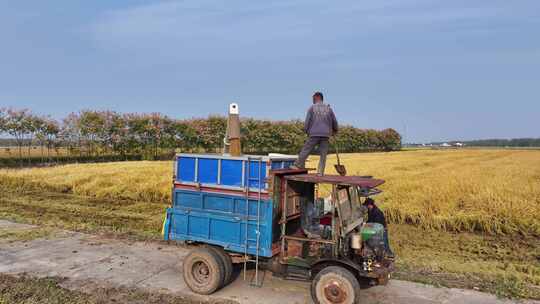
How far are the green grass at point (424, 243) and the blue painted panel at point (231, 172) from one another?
4.01 meters

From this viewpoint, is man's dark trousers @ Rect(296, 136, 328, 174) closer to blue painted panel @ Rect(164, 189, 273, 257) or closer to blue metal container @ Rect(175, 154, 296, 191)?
blue metal container @ Rect(175, 154, 296, 191)

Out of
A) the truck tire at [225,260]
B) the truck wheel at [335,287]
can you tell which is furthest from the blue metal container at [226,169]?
the truck wheel at [335,287]

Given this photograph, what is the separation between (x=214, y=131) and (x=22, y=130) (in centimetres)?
2081

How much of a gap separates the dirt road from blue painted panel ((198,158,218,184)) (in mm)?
2048

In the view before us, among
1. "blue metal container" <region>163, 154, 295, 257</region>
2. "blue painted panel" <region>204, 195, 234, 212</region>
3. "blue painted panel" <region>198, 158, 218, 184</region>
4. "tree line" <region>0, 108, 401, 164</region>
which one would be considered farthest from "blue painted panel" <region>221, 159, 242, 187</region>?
"tree line" <region>0, 108, 401, 164</region>

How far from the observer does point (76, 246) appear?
1015 cm

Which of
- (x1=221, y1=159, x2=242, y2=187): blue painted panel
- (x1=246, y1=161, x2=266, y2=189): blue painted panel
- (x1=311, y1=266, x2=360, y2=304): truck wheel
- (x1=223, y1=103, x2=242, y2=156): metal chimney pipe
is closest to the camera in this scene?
(x1=311, y1=266, x2=360, y2=304): truck wheel

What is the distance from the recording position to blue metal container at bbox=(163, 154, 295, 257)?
6.58 metres

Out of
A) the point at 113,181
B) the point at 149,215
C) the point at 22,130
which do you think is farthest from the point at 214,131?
the point at 149,215

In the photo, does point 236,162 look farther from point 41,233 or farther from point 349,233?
point 41,233

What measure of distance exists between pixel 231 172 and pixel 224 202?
55 cm

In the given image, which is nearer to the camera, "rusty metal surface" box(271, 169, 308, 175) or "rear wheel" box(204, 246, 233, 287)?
"rusty metal surface" box(271, 169, 308, 175)

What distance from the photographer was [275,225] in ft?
22.0

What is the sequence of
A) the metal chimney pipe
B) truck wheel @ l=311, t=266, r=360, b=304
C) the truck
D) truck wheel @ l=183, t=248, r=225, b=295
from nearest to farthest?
1. truck wheel @ l=311, t=266, r=360, b=304
2. the truck
3. truck wheel @ l=183, t=248, r=225, b=295
4. the metal chimney pipe
